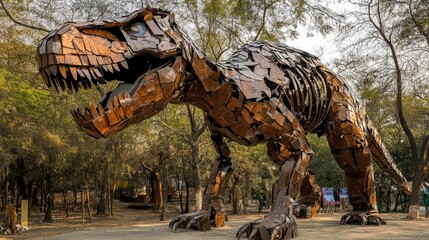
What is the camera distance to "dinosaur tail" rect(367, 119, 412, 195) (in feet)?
28.6

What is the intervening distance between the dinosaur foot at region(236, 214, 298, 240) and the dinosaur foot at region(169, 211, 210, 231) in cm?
104

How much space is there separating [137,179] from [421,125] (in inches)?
907

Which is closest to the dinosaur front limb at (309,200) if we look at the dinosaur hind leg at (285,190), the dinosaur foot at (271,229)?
the dinosaur hind leg at (285,190)

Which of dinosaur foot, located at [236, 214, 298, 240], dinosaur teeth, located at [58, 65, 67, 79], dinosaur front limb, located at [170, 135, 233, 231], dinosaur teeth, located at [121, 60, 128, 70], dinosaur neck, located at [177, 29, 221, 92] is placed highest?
dinosaur neck, located at [177, 29, 221, 92]

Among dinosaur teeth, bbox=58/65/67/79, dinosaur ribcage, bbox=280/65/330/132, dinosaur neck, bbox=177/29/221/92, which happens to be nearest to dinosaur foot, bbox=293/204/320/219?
dinosaur ribcage, bbox=280/65/330/132

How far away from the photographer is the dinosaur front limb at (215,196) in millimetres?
6945

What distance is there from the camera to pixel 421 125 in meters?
20.8

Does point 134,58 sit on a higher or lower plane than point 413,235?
higher

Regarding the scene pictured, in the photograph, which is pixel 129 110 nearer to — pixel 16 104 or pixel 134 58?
pixel 134 58

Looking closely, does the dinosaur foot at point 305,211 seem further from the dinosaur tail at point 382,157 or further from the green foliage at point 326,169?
the green foliage at point 326,169

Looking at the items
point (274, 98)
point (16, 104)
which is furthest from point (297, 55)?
point (16, 104)

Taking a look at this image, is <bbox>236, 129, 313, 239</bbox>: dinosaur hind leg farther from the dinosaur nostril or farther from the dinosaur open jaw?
the dinosaur nostril

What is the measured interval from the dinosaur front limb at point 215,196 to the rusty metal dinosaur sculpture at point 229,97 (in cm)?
2

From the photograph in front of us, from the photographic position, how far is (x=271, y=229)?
5.61m
